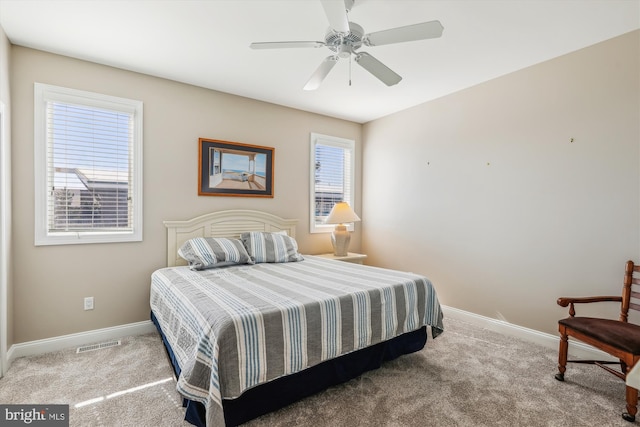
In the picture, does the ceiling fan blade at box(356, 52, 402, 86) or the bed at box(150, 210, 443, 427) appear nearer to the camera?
the bed at box(150, 210, 443, 427)

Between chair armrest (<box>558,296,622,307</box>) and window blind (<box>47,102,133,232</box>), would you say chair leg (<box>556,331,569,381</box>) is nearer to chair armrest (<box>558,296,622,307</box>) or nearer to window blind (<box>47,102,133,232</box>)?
chair armrest (<box>558,296,622,307</box>)

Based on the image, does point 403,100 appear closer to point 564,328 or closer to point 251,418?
point 564,328

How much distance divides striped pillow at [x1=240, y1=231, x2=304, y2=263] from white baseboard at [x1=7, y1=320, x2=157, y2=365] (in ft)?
4.19

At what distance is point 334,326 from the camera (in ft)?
6.79

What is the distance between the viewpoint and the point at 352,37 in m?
2.01

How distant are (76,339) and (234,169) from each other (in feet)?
7.44

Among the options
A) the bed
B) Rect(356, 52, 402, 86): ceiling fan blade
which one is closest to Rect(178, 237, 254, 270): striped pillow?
the bed

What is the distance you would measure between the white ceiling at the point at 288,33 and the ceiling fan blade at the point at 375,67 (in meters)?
0.36

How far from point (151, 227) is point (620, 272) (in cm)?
426

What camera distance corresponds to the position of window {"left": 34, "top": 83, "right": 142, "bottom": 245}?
2764mm

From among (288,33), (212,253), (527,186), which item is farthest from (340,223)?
(288,33)

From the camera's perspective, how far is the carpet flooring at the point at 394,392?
1.88 meters

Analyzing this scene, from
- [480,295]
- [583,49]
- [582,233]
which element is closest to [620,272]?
[582,233]

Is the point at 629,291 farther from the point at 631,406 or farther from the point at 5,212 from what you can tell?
the point at 5,212
